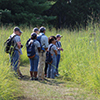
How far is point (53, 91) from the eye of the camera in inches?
233

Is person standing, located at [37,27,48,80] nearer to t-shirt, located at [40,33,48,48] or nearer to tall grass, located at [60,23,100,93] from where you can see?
t-shirt, located at [40,33,48,48]

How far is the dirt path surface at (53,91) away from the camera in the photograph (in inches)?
207

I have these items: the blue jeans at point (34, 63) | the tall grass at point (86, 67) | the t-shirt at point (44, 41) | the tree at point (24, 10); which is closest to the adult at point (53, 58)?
the tall grass at point (86, 67)

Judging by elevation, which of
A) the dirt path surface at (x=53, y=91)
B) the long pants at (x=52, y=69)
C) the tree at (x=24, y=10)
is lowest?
the dirt path surface at (x=53, y=91)

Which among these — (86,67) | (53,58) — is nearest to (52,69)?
(53,58)

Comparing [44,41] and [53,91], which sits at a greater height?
[44,41]

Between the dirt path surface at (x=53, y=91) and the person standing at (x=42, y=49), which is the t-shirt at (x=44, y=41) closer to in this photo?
the person standing at (x=42, y=49)

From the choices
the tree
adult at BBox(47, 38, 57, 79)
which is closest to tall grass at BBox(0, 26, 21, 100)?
adult at BBox(47, 38, 57, 79)

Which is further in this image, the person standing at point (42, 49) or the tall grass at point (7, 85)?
the person standing at point (42, 49)

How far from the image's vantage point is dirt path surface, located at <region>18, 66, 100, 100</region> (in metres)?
5.27

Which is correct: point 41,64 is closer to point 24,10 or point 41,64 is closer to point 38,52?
point 38,52

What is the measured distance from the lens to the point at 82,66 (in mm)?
6746

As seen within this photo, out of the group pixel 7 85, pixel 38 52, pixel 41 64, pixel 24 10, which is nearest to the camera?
pixel 7 85

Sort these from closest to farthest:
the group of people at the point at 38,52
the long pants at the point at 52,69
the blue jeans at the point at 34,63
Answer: the group of people at the point at 38,52, the blue jeans at the point at 34,63, the long pants at the point at 52,69
